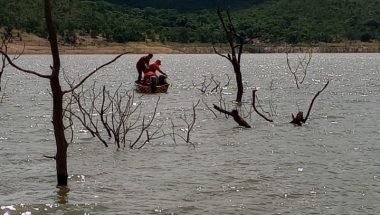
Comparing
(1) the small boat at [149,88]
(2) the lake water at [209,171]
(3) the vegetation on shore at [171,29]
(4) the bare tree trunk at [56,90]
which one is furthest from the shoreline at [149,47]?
(4) the bare tree trunk at [56,90]

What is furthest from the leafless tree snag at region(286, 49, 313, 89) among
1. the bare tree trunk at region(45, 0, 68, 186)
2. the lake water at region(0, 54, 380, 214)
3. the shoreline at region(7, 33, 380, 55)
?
the shoreline at region(7, 33, 380, 55)

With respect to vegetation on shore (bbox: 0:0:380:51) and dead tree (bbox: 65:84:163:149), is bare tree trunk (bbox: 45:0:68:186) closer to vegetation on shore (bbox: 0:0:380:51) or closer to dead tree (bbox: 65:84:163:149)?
dead tree (bbox: 65:84:163:149)

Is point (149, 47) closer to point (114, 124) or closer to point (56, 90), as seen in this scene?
point (114, 124)

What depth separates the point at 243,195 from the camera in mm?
13281

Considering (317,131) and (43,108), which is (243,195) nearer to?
(317,131)

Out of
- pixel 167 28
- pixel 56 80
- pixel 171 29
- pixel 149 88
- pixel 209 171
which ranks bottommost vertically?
pixel 209 171

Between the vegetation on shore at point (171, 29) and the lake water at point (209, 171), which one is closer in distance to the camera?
the lake water at point (209, 171)

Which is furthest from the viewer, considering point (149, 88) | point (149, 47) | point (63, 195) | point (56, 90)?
point (149, 47)

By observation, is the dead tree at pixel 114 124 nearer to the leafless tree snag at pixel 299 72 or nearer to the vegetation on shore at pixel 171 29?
the leafless tree snag at pixel 299 72

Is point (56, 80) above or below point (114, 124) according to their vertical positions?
above

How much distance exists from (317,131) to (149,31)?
14340cm

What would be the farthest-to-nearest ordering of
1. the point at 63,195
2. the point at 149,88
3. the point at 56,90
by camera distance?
the point at 149,88 < the point at 63,195 < the point at 56,90

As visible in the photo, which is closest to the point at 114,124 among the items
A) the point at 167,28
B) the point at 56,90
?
the point at 56,90

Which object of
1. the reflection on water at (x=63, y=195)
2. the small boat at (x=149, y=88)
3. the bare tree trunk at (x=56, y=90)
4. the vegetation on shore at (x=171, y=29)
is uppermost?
the vegetation on shore at (x=171, y=29)
